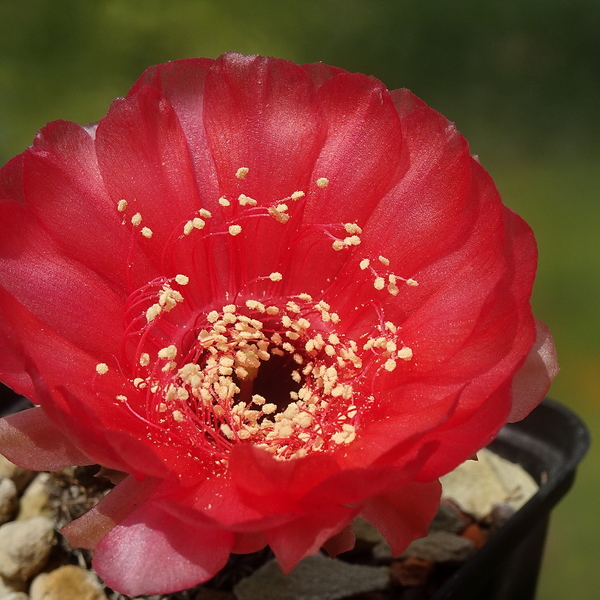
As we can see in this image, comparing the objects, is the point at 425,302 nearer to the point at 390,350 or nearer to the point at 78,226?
the point at 390,350

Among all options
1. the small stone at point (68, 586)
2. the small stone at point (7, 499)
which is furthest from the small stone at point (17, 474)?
the small stone at point (68, 586)

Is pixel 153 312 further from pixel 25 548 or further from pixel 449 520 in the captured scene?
pixel 449 520

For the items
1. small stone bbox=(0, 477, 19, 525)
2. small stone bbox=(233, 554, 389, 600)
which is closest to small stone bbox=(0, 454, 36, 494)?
small stone bbox=(0, 477, 19, 525)

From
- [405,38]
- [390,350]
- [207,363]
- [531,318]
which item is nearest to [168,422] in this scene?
[207,363]

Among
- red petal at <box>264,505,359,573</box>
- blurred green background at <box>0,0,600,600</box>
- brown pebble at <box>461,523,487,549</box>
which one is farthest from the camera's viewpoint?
blurred green background at <box>0,0,600,600</box>

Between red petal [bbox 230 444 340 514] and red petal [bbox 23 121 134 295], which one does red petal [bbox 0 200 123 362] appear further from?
red petal [bbox 230 444 340 514]

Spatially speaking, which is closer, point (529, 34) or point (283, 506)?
point (283, 506)

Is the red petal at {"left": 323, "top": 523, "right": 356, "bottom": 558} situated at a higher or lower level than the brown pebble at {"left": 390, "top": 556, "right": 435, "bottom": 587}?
higher

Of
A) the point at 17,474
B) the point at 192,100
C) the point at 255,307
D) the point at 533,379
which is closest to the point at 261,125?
the point at 192,100
